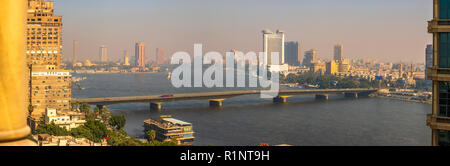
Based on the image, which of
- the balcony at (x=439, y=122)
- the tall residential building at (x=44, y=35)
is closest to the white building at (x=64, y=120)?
the tall residential building at (x=44, y=35)

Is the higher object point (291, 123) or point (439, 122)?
point (439, 122)

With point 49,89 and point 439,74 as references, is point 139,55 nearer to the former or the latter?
point 49,89

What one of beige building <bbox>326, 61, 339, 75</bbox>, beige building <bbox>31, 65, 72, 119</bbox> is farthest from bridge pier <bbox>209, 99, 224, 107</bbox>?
beige building <bbox>326, 61, 339, 75</bbox>

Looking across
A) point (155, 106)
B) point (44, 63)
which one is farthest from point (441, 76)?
point (155, 106)

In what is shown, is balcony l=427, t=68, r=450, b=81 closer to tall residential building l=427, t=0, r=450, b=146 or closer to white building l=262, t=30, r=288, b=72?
tall residential building l=427, t=0, r=450, b=146

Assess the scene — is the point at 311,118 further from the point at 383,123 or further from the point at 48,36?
the point at 48,36
